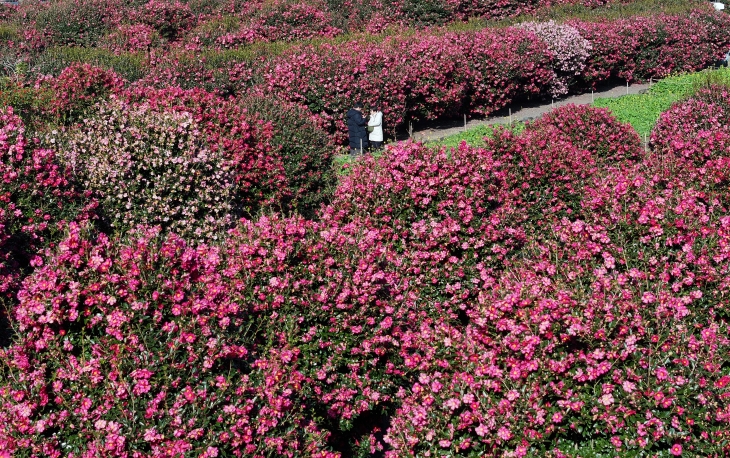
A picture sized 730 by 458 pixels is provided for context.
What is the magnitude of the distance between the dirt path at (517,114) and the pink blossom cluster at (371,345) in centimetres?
878

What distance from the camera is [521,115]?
17.8 meters

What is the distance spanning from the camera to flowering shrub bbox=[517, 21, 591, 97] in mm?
19094

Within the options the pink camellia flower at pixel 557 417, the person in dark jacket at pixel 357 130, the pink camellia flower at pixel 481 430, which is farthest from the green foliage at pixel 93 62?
the pink camellia flower at pixel 557 417

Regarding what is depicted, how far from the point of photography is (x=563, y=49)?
752 inches

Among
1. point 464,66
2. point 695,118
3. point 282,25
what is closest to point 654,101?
point 464,66

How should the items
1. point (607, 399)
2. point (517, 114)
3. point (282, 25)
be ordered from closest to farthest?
point (607, 399), point (517, 114), point (282, 25)

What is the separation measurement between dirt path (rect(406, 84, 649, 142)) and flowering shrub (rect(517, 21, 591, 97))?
1.86 ft

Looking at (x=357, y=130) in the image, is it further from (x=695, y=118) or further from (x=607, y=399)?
(x=607, y=399)

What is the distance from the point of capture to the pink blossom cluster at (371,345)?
383cm

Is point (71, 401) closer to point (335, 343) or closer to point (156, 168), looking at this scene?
point (335, 343)

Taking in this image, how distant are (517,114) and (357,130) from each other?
6.34m

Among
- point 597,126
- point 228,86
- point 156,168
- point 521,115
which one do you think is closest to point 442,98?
point 521,115

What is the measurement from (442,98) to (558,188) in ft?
26.4

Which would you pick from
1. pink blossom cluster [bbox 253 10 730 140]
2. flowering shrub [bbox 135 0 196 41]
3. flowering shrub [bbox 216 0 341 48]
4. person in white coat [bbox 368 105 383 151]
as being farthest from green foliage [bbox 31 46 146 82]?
flowering shrub [bbox 135 0 196 41]
